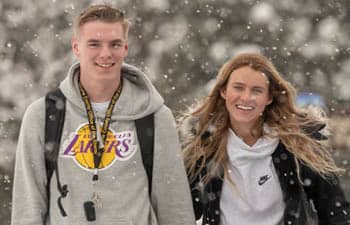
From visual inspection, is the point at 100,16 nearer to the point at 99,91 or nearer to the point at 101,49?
the point at 101,49

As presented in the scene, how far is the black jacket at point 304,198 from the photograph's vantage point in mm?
4605

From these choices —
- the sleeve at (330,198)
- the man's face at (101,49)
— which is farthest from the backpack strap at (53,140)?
the sleeve at (330,198)

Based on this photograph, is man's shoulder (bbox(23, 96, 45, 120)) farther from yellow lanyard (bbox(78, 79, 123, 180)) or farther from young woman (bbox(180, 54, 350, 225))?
young woman (bbox(180, 54, 350, 225))

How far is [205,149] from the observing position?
16.2 ft

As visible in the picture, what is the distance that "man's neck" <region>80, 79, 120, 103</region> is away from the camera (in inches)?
173

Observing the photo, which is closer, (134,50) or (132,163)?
(132,163)

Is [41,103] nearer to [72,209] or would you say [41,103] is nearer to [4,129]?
[72,209]

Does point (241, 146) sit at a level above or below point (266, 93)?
below

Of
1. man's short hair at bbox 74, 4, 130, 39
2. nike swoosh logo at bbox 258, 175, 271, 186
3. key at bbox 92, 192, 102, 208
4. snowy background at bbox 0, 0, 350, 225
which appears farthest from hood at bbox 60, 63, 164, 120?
snowy background at bbox 0, 0, 350, 225

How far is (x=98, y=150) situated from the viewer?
4.28 m

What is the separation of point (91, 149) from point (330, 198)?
1653 mm

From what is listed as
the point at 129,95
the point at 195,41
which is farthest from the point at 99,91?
the point at 195,41

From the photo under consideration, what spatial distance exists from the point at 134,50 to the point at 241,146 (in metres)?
18.1

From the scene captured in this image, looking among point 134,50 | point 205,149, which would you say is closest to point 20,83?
point 134,50
